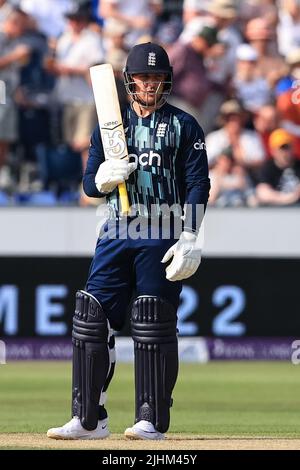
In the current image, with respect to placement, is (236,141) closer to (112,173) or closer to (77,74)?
(77,74)

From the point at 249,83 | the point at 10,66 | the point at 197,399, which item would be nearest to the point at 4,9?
the point at 10,66

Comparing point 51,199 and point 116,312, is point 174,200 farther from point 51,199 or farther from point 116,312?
point 51,199

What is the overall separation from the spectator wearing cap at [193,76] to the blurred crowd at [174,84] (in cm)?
1

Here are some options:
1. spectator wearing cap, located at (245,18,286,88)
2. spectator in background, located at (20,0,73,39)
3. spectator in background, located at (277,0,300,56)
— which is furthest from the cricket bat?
spectator in background, located at (277,0,300,56)

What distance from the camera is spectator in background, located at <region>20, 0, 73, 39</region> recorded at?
1377 cm

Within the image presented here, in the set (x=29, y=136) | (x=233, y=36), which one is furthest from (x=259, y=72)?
(x=29, y=136)

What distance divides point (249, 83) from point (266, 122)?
603 mm

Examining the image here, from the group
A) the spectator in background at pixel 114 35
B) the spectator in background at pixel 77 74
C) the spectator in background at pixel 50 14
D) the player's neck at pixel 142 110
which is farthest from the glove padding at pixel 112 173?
the spectator in background at pixel 50 14

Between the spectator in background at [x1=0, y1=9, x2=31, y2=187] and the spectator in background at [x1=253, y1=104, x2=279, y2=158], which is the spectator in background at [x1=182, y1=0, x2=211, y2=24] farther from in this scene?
the spectator in background at [x1=0, y1=9, x2=31, y2=187]

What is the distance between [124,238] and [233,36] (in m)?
7.85

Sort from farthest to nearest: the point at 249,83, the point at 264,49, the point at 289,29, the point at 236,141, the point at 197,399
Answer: the point at 289,29 < the point at 264,49 < the point at 249,83 < the point at 236,141 < the point at 197,399

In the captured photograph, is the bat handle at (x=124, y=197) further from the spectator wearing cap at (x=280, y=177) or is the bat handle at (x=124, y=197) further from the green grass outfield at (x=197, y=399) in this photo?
the spectator wearing cap at (x=280, y=177)

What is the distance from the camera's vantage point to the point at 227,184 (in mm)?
12867
